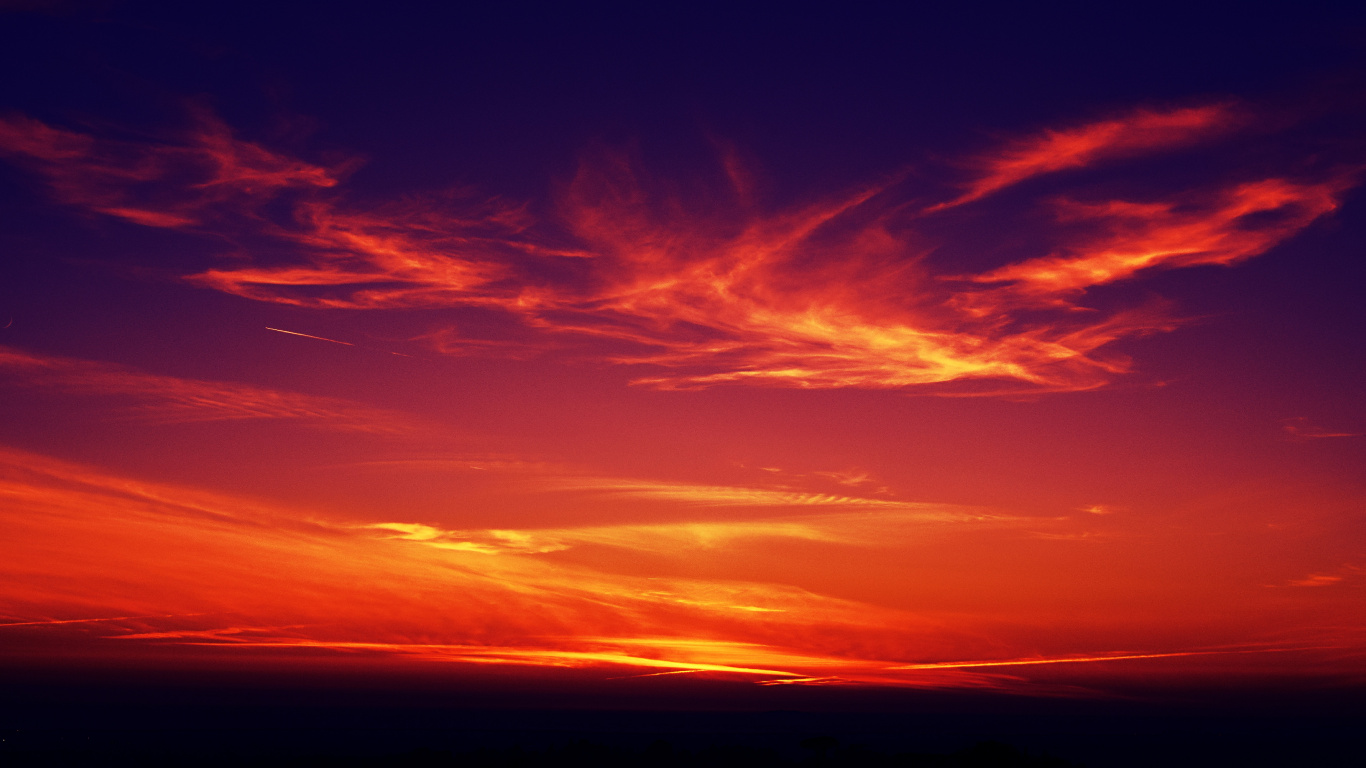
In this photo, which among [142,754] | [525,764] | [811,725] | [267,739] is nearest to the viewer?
[525,764]

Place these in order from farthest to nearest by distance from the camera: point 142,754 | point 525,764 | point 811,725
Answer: point 811,725 → point 142,754 → point 525,764

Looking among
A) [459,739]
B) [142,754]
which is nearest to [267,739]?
[459,739]

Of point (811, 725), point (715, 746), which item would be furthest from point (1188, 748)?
point (715, 746)

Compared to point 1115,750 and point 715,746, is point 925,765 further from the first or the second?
point 1115,750

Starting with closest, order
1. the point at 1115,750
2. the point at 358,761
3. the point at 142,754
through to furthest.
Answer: the point at 358,761 → the point at 142,754 → the point at 1115,750

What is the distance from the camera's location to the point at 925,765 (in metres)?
66.2

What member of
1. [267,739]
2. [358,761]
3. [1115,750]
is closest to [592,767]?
[358,761]

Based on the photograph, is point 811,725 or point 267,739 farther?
point 811,725

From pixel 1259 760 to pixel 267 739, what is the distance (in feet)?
361

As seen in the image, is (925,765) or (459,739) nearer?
(925,765)

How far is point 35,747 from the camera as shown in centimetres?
7675

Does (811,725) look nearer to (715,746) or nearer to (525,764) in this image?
(715,746)

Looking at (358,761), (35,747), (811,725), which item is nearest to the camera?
(358,761)

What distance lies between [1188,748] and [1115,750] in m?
10.1
